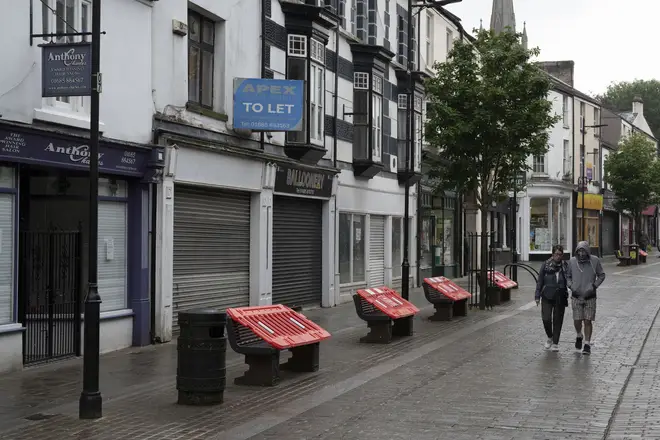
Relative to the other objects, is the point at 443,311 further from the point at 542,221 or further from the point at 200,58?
the point at 542,221

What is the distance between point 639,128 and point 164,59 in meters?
69.0

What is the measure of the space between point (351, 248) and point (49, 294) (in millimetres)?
13535

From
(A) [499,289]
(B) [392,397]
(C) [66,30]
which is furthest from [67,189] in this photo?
(A) [499,289]

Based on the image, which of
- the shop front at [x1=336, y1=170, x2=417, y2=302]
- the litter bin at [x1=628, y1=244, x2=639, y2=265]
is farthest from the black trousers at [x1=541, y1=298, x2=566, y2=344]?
the litter bin at [x1=628, y1=244, x2=639, y2=265]

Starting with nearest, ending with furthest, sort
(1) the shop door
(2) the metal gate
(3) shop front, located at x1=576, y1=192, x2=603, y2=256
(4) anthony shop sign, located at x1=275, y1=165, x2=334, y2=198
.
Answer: (2) the metal gate, (4) anthony shop sign, located at x1=275, y1=165, x2=334, y2=198, (3) shop front, located at x1=576, y1=192, x2=603, y2=256, (1) the shop door

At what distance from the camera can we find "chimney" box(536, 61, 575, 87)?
6169 cm

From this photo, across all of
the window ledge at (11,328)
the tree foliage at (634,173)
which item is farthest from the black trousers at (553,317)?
the tree foliage at (634,173)

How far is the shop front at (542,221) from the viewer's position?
54.0 meters

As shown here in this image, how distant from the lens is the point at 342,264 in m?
25.3

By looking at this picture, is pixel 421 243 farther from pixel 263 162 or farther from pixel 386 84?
pixel 263 162

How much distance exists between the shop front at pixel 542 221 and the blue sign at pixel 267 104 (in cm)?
3737

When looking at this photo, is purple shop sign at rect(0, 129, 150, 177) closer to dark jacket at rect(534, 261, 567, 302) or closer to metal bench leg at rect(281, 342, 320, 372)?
metal bench leg at rect(281, 342, 320, 372)

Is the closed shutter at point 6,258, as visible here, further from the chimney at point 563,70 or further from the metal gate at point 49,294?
the chimney at point 563,70

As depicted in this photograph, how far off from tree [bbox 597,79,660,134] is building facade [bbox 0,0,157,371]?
91.3m
